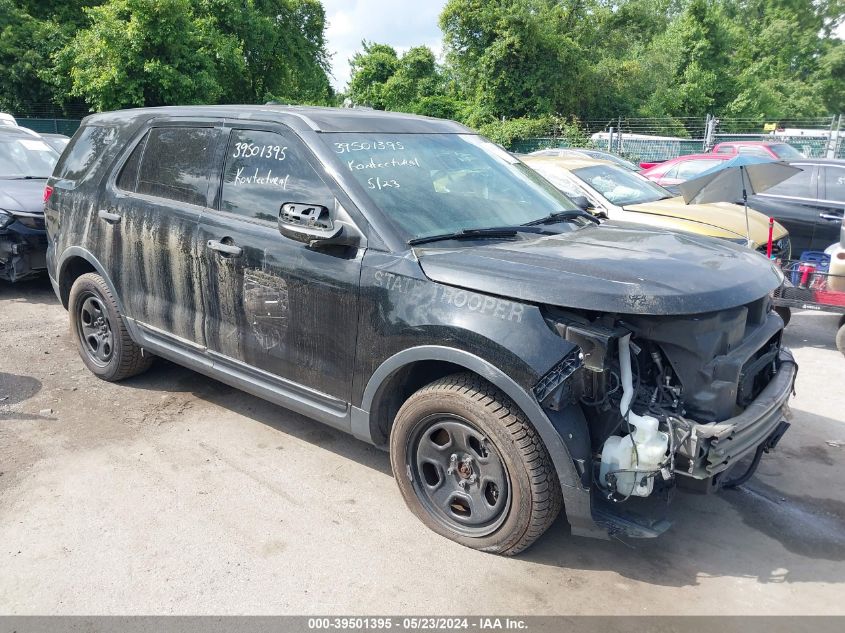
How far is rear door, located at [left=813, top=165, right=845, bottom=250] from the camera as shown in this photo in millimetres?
8180

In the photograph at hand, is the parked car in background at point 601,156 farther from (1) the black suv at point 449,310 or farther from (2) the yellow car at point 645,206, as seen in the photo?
(1) the black suv at point 449,310

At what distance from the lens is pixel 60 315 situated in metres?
6.78

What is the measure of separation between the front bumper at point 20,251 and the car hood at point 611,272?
567 cm

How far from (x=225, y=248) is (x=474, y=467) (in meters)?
1.87

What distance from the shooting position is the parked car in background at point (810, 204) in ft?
27.1

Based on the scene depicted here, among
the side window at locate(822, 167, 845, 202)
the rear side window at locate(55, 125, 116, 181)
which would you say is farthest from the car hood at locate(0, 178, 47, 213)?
the side window at locate(822, 167, 845, 202)

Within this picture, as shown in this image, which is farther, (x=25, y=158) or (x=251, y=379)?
(x=25, y=158)

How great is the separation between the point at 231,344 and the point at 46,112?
994 inches

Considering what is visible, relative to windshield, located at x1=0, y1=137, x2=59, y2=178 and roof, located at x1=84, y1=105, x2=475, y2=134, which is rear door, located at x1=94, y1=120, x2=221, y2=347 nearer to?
roof, located at x1=84, y1=105, x2=475, y2=134

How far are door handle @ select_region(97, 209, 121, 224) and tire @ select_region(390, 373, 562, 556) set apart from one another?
8.42 ft

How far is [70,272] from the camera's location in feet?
16.7

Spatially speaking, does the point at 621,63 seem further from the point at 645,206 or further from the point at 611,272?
the point at 611,272

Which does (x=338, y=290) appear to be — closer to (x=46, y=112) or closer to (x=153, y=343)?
(x=153, y=343)

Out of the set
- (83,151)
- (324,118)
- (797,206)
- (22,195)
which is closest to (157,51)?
(22,195)
